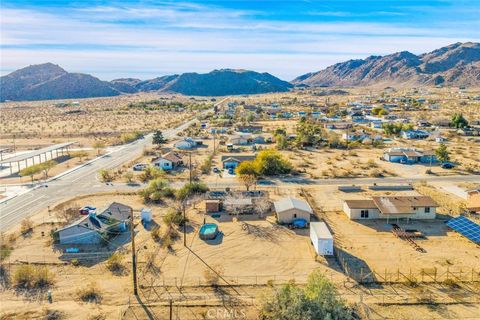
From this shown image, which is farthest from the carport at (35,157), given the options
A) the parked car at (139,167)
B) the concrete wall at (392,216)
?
the concrete wall at (392,216)

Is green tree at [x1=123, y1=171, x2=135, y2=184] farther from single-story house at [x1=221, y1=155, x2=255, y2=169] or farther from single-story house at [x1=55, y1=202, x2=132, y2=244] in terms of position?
single-story house at [x1=55, y1=202, x2=132, y2=244]

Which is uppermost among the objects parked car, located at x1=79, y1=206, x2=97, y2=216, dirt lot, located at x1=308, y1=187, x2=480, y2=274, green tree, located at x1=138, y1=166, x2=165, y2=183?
green tree, located at x1=138, y1=166, x2=165, y2=183

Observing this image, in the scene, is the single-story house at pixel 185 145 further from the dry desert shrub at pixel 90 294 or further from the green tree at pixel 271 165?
the dry desert shrub at pixel 90 294

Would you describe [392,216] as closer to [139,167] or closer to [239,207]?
[239,207]

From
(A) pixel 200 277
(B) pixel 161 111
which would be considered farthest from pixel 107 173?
(B) pixel 161 111

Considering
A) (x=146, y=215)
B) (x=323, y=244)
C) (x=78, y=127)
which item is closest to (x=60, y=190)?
(x=146, y=215)

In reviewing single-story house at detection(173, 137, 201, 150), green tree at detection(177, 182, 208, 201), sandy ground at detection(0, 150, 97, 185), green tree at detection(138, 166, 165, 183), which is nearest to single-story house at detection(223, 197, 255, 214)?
green tree at detection(177, 182, 208, 201)

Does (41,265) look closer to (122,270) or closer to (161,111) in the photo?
(122,270)
